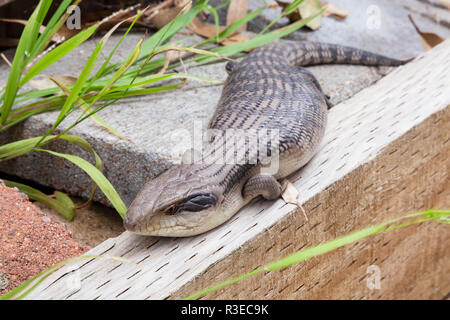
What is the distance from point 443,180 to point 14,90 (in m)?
1.99

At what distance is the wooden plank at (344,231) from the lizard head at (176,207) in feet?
0.20

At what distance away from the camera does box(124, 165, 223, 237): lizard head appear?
186 cm

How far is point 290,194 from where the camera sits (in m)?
2.10

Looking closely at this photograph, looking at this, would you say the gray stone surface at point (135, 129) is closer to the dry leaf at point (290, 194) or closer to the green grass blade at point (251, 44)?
the green grass blade at point (251, 44)

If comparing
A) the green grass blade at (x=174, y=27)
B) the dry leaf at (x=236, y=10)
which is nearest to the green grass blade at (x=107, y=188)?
the green grass blade at (x=174, y=27)

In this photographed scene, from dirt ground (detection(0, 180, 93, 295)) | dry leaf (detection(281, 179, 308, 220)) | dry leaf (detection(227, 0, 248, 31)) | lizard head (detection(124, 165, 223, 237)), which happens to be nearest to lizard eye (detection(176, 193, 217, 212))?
lizard head (detection(124, 165, 223, 237))

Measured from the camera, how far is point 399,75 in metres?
3.19

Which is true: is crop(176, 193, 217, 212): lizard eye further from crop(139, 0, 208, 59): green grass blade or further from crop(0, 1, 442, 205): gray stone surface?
crop(139, 0, 208, 59): green grass blade

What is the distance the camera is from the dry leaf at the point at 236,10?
4188 millimetres

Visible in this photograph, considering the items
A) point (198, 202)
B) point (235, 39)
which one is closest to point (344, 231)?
point (198, 202)

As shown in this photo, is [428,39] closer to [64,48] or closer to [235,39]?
[235,39]

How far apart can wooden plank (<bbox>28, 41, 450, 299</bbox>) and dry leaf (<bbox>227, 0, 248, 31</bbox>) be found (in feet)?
4.60

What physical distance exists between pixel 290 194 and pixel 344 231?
310 mm
